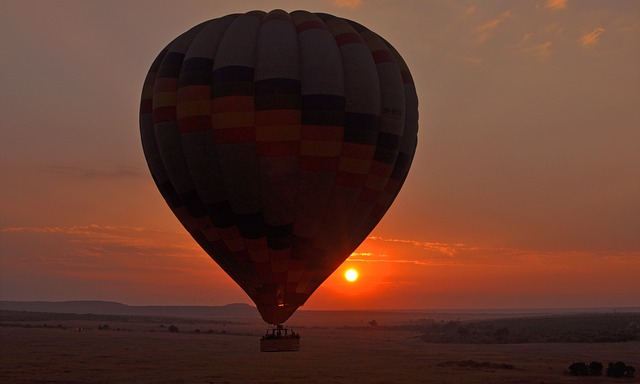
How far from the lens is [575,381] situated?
152 feet

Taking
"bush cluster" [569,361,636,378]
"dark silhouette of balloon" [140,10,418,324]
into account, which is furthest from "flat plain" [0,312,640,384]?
"dark silhouette of balloon" [140,10,418,324]

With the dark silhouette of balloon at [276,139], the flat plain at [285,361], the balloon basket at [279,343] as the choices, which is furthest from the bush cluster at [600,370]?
the balloon basket at [279,343]

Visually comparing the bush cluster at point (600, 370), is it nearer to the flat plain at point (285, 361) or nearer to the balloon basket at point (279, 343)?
the flat plain at point (285, 361)

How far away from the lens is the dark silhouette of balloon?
23688 mm

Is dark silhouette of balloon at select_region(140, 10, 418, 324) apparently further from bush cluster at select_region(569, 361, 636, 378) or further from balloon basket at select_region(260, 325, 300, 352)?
bush cluster at select_region(569, 361, 636, 378)

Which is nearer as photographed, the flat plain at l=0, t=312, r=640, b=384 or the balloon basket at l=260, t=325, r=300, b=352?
the balloon basket at l=260, t=325, r=300, b=352

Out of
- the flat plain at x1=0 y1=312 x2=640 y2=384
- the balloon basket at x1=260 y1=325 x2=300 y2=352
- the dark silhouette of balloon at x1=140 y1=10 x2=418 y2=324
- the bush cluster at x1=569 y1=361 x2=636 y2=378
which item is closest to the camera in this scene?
the dark silhouette of balloon at x1=140 y1=10 x2=418 y2=324

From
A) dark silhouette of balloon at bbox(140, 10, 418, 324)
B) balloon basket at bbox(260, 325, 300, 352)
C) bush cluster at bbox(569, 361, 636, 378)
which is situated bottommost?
bush cluster at bbox(569, 361, 636, 378)

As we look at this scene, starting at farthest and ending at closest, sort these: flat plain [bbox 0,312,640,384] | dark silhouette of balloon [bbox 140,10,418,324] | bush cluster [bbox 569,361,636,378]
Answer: bush cluster [bbox 569,361,636,378]
flat plain [bbox 0,312,640,384]
dark silhouette of balloon [bbox 140,10,418,324]

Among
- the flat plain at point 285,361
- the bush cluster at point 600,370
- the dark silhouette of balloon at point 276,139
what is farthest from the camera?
the bush cluster at point 600,370

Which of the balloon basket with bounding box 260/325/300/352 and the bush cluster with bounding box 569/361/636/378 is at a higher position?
the balloon basket with bounding box 260/325/300/352

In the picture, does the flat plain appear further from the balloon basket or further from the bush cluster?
the balloon basket

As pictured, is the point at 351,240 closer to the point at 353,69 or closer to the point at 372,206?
the point at 372,206

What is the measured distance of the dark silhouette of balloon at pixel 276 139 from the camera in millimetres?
23688
